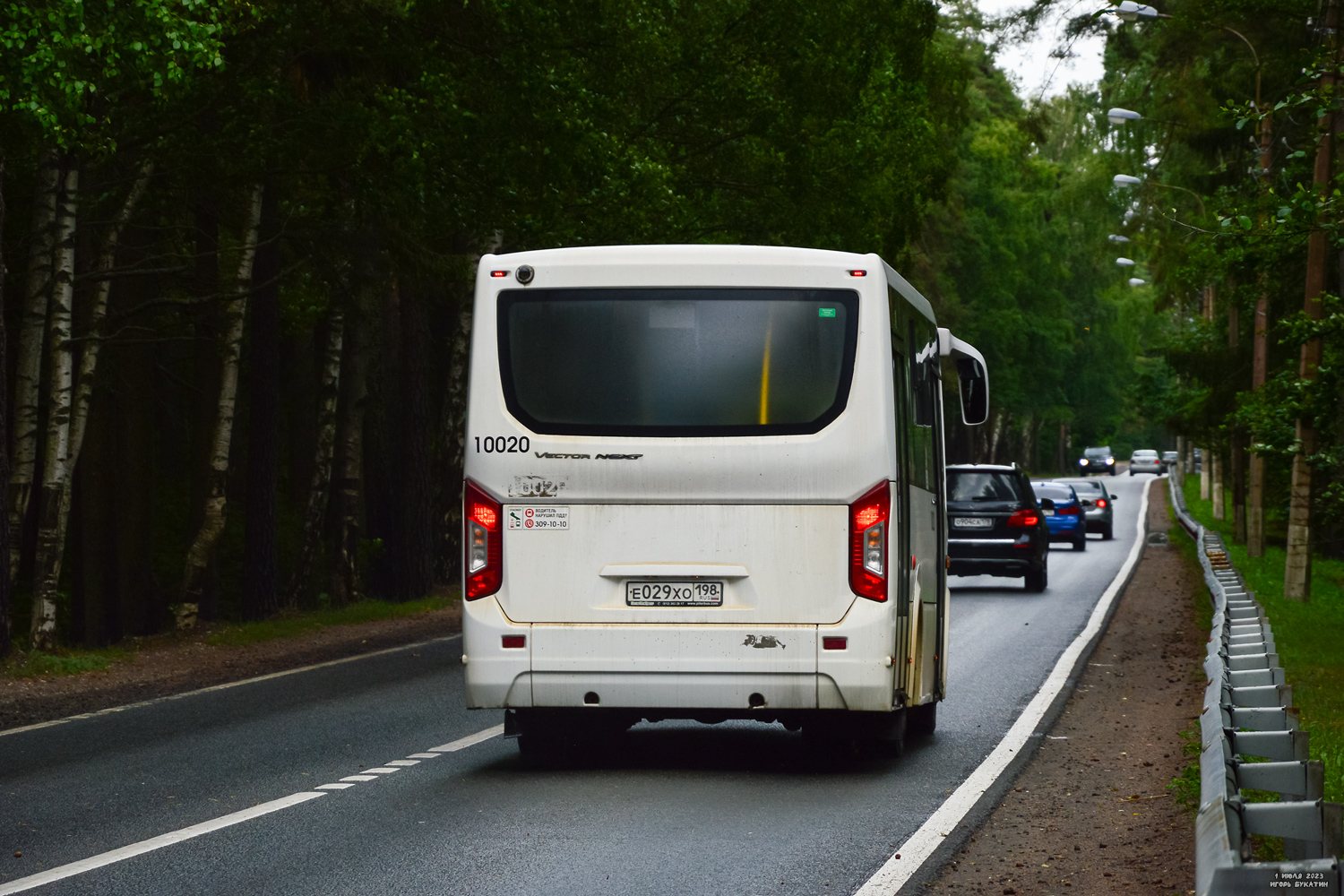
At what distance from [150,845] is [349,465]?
1811 centimetres

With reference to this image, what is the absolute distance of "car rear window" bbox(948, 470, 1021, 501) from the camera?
92.5ft

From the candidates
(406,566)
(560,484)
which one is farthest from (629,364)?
(406,566)

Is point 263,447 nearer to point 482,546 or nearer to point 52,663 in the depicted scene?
point 52,663

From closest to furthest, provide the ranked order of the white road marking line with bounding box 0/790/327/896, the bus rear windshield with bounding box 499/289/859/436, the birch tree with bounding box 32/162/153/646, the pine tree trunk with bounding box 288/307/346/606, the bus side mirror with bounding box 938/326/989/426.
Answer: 1. the white road marking line with bounding box 0/790/327/896
2. the bus rear windshield with bounding box 499/289/859/436
3. the bus side mirror with bounding box 938/326/989/426
4. the birch tree with bounding box 32/162/153/646
5. the pine tree trunk with bounding box 288/307/346/606

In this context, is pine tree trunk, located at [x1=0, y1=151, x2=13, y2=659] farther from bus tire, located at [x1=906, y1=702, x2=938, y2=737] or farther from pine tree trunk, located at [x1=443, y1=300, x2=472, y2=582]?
pine tree trunk, located at [x1=443, y1=300, x2=472, y2=582]

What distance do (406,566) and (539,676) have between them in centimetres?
1606

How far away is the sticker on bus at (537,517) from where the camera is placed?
10.0 meters

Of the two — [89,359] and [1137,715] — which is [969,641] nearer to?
[1137,715]

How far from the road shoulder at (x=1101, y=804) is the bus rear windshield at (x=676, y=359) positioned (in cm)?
241

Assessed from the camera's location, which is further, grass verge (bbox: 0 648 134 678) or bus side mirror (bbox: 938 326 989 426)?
grass verge (bbox: 0 648 134 678)

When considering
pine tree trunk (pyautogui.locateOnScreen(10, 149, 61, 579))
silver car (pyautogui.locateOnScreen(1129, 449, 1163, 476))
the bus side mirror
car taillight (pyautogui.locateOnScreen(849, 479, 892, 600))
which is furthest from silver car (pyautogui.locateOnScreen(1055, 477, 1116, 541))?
silver car (pyautogui.locateOnScreen(1129, 449, 1163, 476))

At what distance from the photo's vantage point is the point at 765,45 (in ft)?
91.2

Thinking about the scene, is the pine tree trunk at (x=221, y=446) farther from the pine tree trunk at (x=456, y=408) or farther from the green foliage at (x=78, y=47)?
the green foliage at (x=78, y=47)

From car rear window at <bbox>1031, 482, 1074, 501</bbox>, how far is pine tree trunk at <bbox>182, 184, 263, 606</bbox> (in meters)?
23.6
